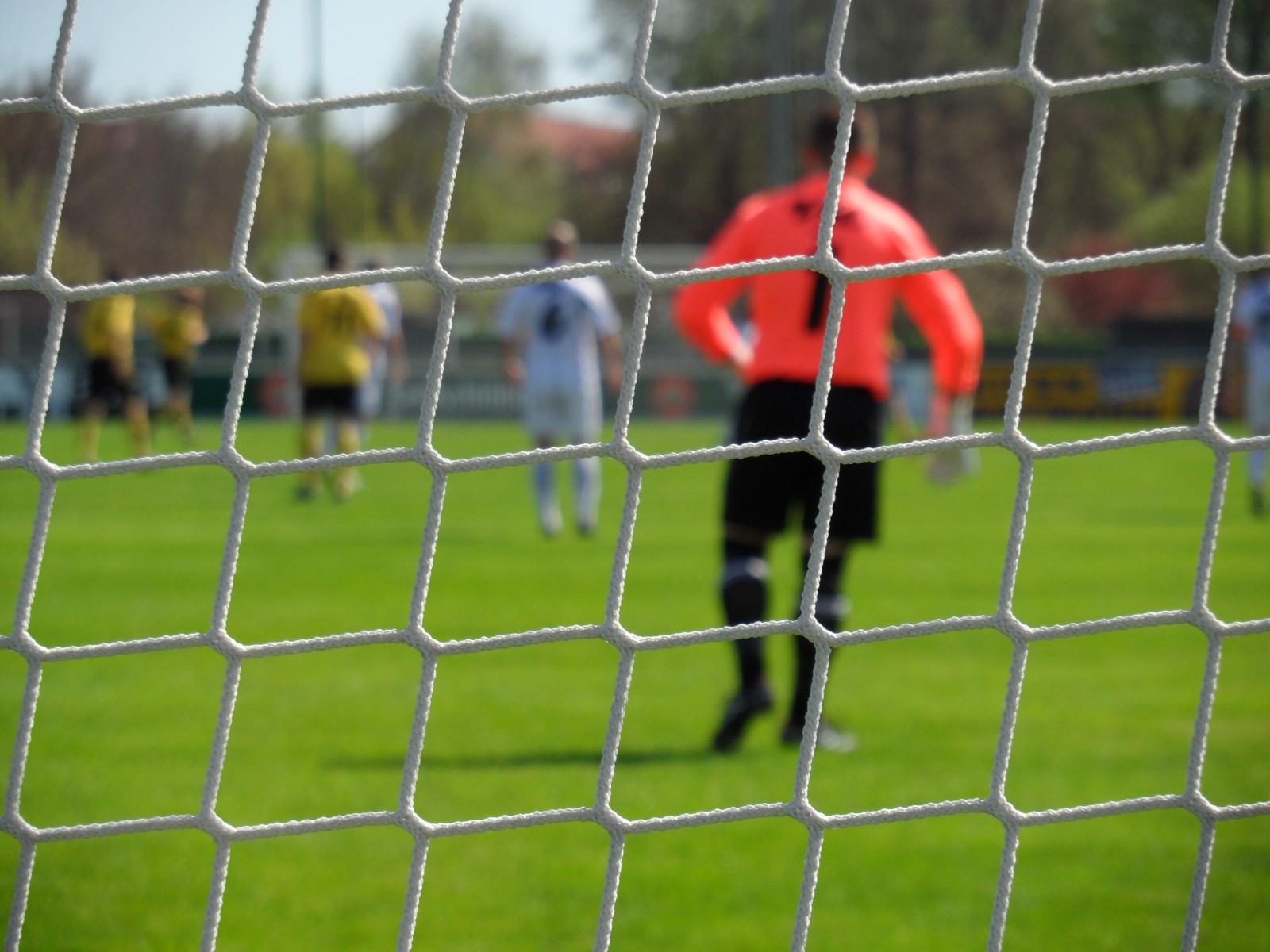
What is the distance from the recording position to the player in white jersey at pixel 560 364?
363 inches

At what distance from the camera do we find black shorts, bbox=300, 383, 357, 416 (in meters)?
11.3

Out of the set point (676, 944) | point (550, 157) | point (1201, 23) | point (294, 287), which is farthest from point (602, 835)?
point (550, 157)

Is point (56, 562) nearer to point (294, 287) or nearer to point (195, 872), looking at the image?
point (195, 872)

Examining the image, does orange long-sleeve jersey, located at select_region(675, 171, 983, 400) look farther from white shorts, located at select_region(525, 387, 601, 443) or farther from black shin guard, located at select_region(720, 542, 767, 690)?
white shorts, located at select_region(525, 387, 601, 443)

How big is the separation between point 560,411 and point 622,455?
717 cm

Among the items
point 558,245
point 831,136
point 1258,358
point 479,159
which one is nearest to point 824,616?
point 831,136

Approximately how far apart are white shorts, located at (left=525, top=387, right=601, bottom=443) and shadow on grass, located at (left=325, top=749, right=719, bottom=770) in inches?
208

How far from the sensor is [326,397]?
11328 mm

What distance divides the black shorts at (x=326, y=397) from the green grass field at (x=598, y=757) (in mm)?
2641

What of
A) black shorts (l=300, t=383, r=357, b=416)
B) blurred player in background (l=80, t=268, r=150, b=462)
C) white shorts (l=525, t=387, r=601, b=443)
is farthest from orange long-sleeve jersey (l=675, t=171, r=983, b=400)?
blurred player in background (l=80, t=268, r=150, b=462)

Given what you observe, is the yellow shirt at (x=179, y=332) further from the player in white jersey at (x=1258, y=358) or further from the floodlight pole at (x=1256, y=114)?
the player in white jersey at (x=1258, y=358)

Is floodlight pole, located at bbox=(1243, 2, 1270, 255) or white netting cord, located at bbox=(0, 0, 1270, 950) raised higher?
white netting cord, located at bbox=(0, 0, 1270, 950)

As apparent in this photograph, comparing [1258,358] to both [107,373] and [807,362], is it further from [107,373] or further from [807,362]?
[107,373]

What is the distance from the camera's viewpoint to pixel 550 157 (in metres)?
47.6
